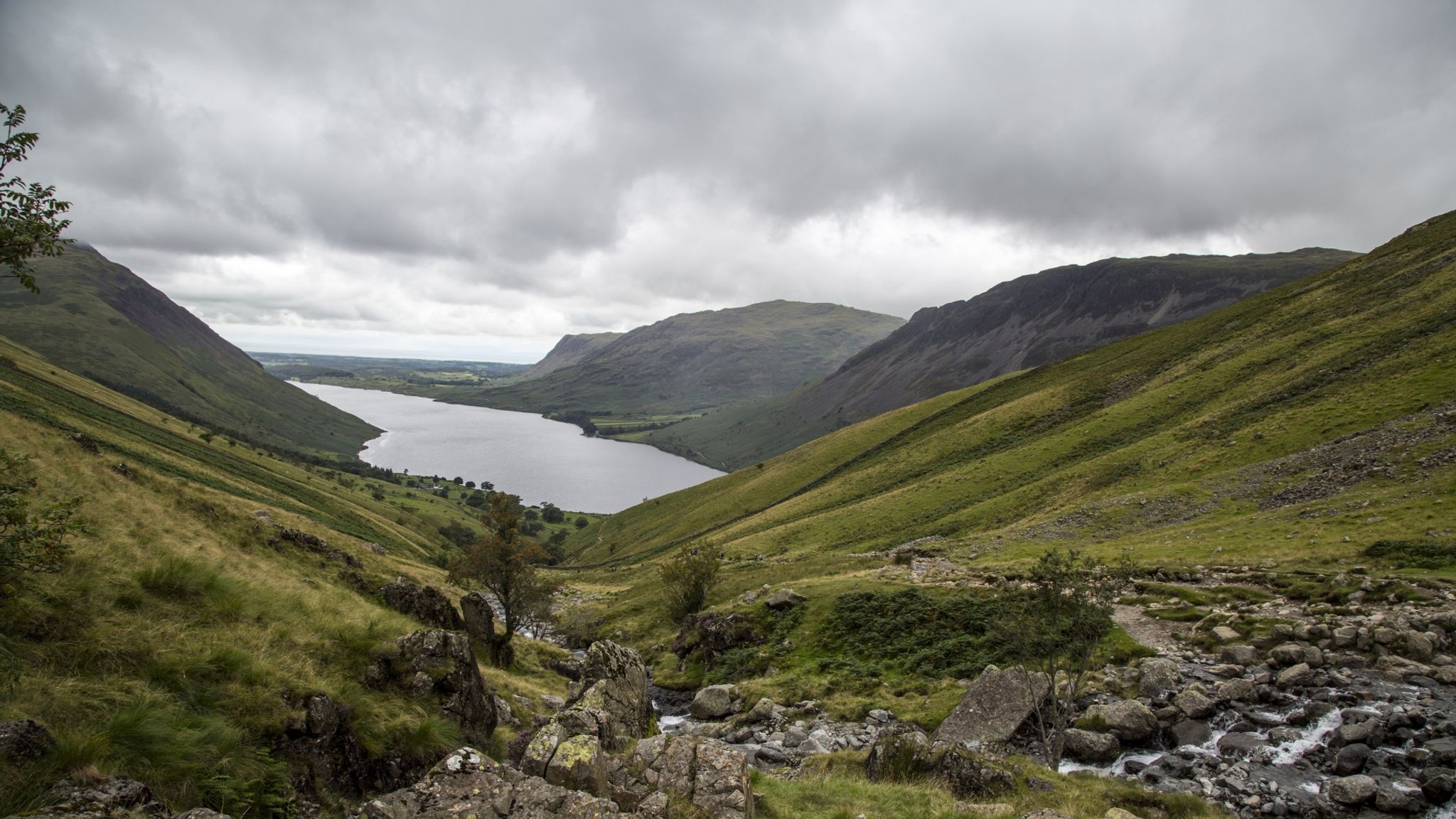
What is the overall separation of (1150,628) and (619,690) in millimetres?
24485

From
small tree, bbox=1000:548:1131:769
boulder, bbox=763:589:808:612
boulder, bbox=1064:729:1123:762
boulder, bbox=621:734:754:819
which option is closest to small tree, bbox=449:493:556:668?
boulder, bbox=763:589:808:612

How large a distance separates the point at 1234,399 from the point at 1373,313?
22810mm

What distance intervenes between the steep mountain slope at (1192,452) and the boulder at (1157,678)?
550 inches

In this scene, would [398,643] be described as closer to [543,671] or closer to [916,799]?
[916,799]

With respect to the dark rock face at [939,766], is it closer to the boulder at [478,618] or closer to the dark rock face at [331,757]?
the dark rock face at [331,757]

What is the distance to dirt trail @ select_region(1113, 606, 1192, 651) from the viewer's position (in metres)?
25.4

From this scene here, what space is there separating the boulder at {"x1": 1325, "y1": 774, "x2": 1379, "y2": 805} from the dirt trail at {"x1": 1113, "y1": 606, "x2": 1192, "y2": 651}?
33.2 feet

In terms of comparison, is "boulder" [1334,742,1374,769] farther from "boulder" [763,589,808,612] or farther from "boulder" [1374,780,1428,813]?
"boulder" [763,589,808,612]

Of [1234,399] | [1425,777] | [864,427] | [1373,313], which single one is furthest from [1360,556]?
[864,427]

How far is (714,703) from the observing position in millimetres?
30391

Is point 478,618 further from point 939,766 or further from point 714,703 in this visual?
point 939,766

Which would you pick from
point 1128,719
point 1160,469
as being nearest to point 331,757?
point 1128,719

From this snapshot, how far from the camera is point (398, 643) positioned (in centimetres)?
1546

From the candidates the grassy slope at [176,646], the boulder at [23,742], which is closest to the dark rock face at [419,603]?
the grassy slope at [176,646]
